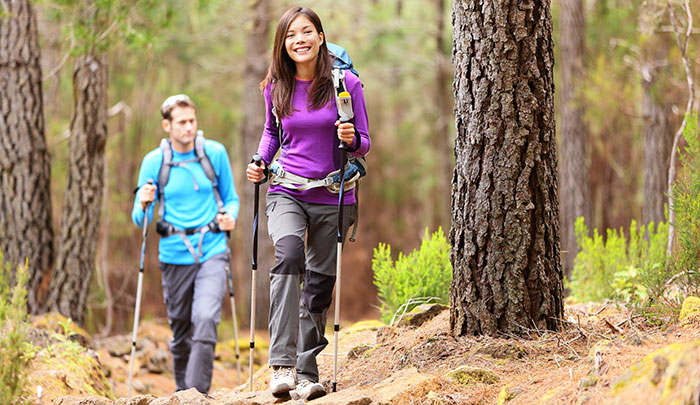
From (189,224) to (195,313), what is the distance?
72 cm

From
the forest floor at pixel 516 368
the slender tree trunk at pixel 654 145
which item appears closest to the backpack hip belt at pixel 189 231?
the forest floor at pixel 516 368

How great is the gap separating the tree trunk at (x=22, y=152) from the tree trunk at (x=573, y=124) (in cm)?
737

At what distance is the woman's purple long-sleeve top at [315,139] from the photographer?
13.7 feet

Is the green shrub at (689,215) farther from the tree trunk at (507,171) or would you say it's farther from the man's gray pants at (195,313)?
the man's gray pants at (195,313)

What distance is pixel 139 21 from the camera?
8.49 metres

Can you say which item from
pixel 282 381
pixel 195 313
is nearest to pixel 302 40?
pixel 282 381

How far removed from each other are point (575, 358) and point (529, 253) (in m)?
0.64

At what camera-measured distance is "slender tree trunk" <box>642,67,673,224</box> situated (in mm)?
10633

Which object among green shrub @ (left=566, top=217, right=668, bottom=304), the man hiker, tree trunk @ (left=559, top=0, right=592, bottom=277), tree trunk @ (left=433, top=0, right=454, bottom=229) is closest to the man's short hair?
the man hiker

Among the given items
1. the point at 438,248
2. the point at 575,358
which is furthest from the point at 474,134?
the point at 438,248

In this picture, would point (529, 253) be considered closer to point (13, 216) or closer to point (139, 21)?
point (13, 216)

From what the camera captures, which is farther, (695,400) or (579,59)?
(579,59)

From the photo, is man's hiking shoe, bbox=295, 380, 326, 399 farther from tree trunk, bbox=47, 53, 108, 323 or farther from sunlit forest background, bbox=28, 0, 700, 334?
sunlit forest background, bbox=28, 0, 700, 334

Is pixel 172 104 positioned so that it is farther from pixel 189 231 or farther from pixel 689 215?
pixel 689 215
